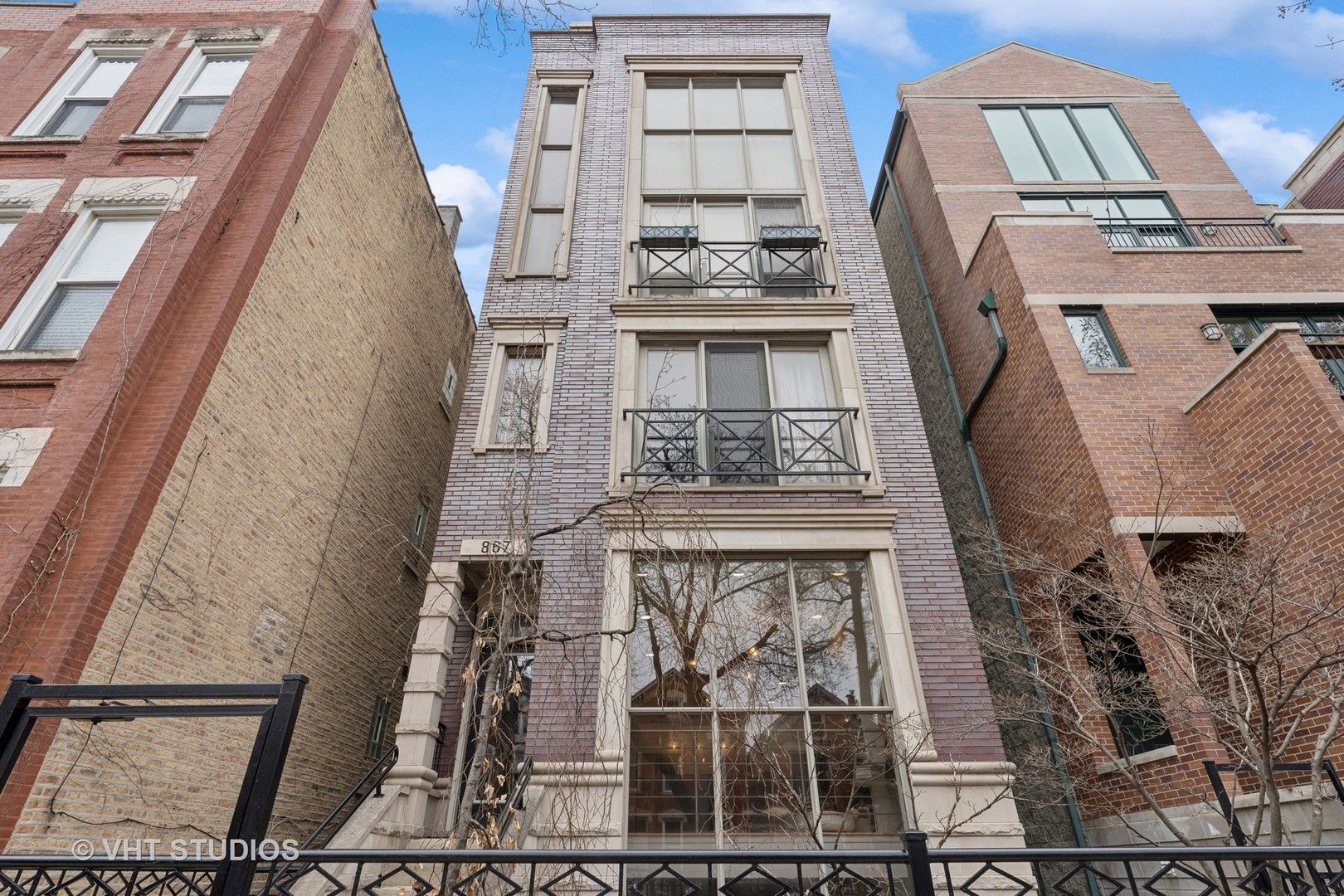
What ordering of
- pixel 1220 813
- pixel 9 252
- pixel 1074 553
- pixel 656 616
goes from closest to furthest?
pixel 1220 813 → pixel 656 616 → pixel 9 252 → pixel 1074 553

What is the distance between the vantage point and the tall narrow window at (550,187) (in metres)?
11.7

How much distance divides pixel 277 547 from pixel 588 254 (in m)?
6.42

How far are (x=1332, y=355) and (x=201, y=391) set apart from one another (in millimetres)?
14895

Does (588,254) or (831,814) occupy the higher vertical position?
(588,254)

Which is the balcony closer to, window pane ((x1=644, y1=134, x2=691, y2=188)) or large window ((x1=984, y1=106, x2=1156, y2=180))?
window pane ((x1=644, y1=134, x2=691, y2=188))

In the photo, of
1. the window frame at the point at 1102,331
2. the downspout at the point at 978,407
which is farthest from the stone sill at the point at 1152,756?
the window frame at the point at 1102,331

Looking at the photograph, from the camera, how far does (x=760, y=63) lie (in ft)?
44.9

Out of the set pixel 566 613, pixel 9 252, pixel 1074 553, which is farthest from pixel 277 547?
pixel 1074 553

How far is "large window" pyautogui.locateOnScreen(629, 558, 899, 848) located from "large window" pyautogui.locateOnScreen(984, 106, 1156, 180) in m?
11.7

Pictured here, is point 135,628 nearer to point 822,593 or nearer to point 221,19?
point 822,593

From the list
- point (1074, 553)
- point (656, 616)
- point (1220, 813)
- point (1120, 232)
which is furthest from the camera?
point (1120, 232)

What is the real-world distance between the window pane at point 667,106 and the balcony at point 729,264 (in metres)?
3.06

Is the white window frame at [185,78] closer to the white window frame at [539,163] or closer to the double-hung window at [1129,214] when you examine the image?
the white window frame at [539,163]

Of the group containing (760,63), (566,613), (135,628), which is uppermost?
(760,63)
